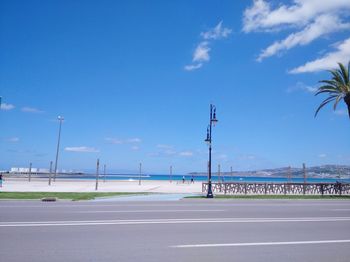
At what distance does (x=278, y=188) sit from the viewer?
3328 cm

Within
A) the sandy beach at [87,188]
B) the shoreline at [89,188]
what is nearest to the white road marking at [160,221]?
the shoreline at [89,188]

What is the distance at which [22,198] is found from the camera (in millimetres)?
20844

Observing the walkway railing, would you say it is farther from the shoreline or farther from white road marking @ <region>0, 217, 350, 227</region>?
white road marking @ <region>0, 217, 350, 227</region>

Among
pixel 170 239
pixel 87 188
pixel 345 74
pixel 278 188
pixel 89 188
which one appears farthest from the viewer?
pixel 87 188

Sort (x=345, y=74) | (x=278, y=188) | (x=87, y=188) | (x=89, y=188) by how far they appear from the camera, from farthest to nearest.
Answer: (x=87, y=188)
(x=89, y=188)
(x=278, y=188)
(x=345, y=74)

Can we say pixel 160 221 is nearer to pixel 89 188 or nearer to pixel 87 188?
pixel 89 188

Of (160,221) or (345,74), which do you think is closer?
(160,221)

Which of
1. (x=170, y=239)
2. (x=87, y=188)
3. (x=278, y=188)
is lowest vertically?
(x=170, y=239)

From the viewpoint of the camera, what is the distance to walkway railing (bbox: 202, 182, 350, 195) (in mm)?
32719

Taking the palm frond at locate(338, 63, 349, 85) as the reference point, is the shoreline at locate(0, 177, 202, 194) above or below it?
below

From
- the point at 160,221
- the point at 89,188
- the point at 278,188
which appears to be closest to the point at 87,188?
the point at 89,188

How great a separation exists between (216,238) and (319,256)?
2.55m

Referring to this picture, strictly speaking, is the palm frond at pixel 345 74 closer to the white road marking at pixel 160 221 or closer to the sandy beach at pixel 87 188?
the sandy beach at pixel 87 188

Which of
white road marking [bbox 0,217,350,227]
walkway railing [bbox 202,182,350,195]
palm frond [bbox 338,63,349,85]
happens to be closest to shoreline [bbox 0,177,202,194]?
walkway railing [bbox 202,182,350,195]
